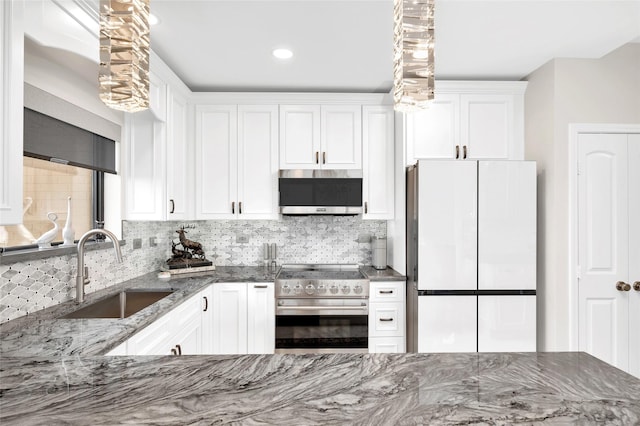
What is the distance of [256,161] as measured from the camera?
3.47 metres

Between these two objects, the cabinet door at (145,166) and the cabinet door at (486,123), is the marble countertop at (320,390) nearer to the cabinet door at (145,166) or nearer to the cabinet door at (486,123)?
the cabinet door at (145,166)

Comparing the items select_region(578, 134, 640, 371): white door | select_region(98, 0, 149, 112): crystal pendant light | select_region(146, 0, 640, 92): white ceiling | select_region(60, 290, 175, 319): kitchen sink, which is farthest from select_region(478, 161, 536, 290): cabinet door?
select_region(98, 0, 149, 112): crystal pendant light

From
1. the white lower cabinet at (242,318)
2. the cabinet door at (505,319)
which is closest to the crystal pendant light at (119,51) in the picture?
the white lower cabinet at (242,318)

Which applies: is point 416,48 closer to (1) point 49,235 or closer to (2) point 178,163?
(1) point 49,235

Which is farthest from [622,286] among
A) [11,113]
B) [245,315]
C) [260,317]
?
[11,113]

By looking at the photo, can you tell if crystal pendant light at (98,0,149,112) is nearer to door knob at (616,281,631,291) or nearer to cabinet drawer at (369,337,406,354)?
cabinet drawer at (369,337,406,354)

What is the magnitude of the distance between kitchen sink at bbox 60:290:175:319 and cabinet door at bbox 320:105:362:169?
1.75m

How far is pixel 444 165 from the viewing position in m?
2.86

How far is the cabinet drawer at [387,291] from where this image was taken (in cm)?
314

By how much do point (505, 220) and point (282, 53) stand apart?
1.99 metres

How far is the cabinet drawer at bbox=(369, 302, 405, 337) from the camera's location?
124 inches

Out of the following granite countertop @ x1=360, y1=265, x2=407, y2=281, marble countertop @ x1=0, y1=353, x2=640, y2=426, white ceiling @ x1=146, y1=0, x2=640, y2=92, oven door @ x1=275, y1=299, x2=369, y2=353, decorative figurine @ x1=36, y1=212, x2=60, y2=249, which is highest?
white ceiling @ x1=146, y1=0, x2=640, y2=92

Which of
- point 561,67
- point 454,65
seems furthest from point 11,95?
point 561,67

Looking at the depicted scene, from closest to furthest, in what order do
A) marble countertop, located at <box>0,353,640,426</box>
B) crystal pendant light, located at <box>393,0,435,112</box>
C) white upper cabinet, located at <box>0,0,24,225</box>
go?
marble countertop, located at <box>0,353,640,426</box>, crystal pendant light, located at <box>393,0,435,112</box>, white upper cabinet, located at <box>0,0,24,225</box>
